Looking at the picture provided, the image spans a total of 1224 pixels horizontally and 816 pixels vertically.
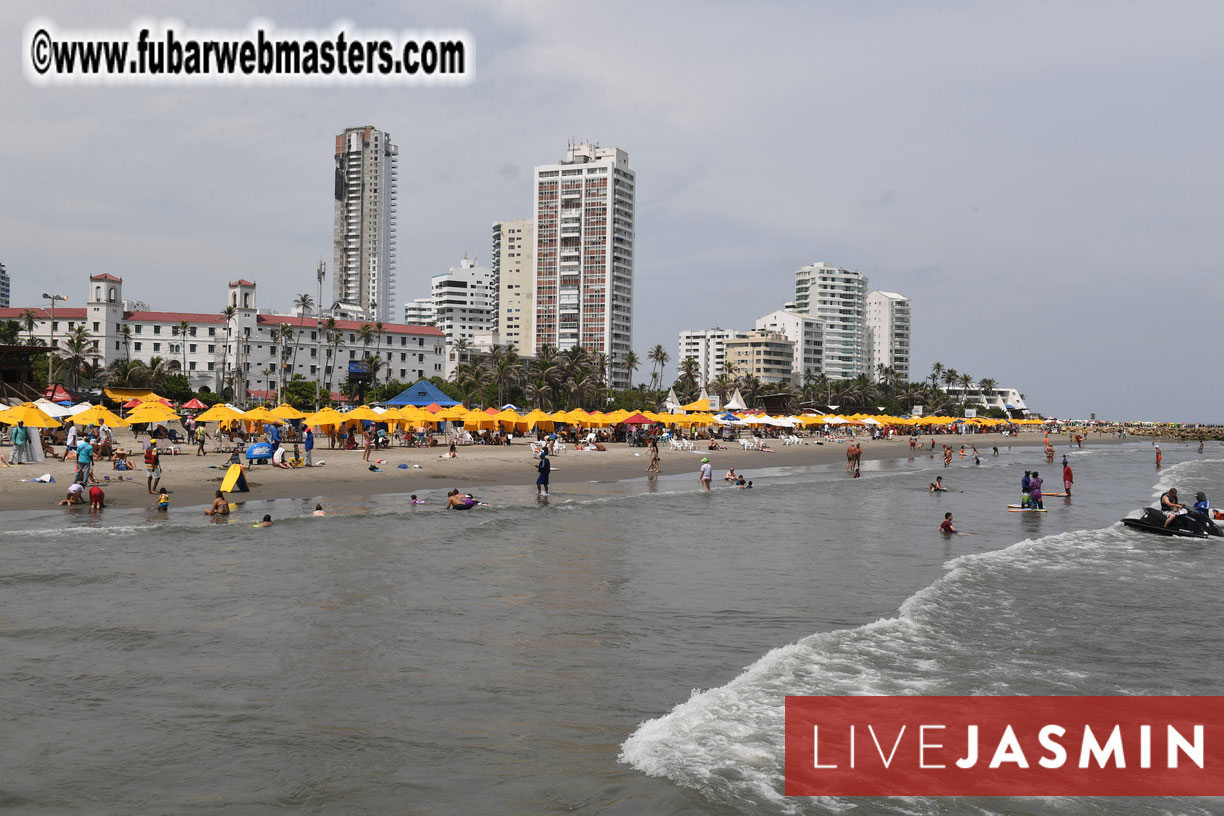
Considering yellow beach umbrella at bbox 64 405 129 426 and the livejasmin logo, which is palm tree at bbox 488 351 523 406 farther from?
the livejasmin logo

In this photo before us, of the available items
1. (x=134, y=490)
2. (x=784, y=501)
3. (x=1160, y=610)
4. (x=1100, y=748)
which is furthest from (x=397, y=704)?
(x=784, y=501)

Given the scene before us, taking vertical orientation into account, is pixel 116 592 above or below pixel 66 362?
below

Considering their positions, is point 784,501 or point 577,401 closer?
point 784,501

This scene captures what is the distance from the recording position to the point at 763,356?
611 ft

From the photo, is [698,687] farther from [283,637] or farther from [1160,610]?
[1160,610]

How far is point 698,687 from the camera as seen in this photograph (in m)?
8.98

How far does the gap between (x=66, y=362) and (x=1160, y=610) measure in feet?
329

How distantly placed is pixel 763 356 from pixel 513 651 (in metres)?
180

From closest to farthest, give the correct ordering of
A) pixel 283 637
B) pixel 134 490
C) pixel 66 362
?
1. pixel 283 637
2. pixel 134 490
3. pixel 66 362

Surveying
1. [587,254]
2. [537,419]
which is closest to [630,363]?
[587,254]

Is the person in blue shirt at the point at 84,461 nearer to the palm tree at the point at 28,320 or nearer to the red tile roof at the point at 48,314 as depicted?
the palm tree at the point at 28,320

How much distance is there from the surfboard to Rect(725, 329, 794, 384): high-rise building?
162440 millimetres

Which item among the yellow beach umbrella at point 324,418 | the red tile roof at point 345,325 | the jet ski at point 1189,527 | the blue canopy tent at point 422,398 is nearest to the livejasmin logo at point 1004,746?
the jet ski at point 1189,527

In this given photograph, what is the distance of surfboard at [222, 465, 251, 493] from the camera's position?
2517 cm
